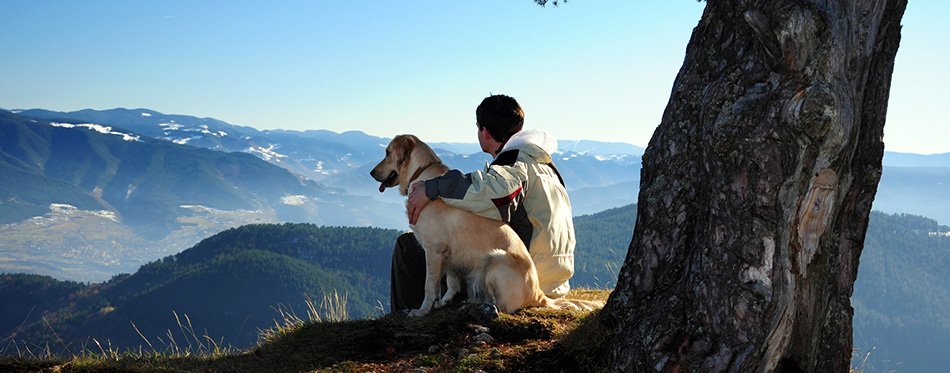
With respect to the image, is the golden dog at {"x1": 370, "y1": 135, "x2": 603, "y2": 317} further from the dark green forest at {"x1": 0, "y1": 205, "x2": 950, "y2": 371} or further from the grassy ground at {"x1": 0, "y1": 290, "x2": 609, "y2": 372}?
the dark green forest at {"x1": 0, "y1": 205, "x2": 950, "y2": 371}

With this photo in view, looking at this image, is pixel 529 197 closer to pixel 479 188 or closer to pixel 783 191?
pixel 479 188

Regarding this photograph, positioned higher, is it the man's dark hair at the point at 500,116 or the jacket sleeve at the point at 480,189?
the man's dark hair at the point at 500,116

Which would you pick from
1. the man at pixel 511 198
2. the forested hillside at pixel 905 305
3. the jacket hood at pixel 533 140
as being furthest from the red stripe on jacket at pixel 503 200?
the forested hillside at pixel 905 305

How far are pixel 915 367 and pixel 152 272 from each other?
20745 cm

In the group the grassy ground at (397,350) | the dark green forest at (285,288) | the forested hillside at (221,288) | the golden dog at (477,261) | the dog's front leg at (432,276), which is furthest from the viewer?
the dark green forest at (285,288)

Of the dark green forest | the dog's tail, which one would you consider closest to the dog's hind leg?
the dog's tail

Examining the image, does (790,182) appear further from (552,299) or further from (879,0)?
(552,299)

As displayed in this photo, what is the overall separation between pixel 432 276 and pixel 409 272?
0.83 meters

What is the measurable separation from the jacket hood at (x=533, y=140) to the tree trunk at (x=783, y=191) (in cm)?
241

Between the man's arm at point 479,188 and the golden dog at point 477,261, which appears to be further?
the golden dog at point 477,261

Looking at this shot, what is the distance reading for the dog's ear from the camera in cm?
618

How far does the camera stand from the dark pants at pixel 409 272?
6566mm

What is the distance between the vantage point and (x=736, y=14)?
3672 mm

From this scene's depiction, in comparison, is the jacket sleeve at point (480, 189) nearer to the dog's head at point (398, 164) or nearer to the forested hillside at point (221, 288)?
the dog's head at point (398, 164)
